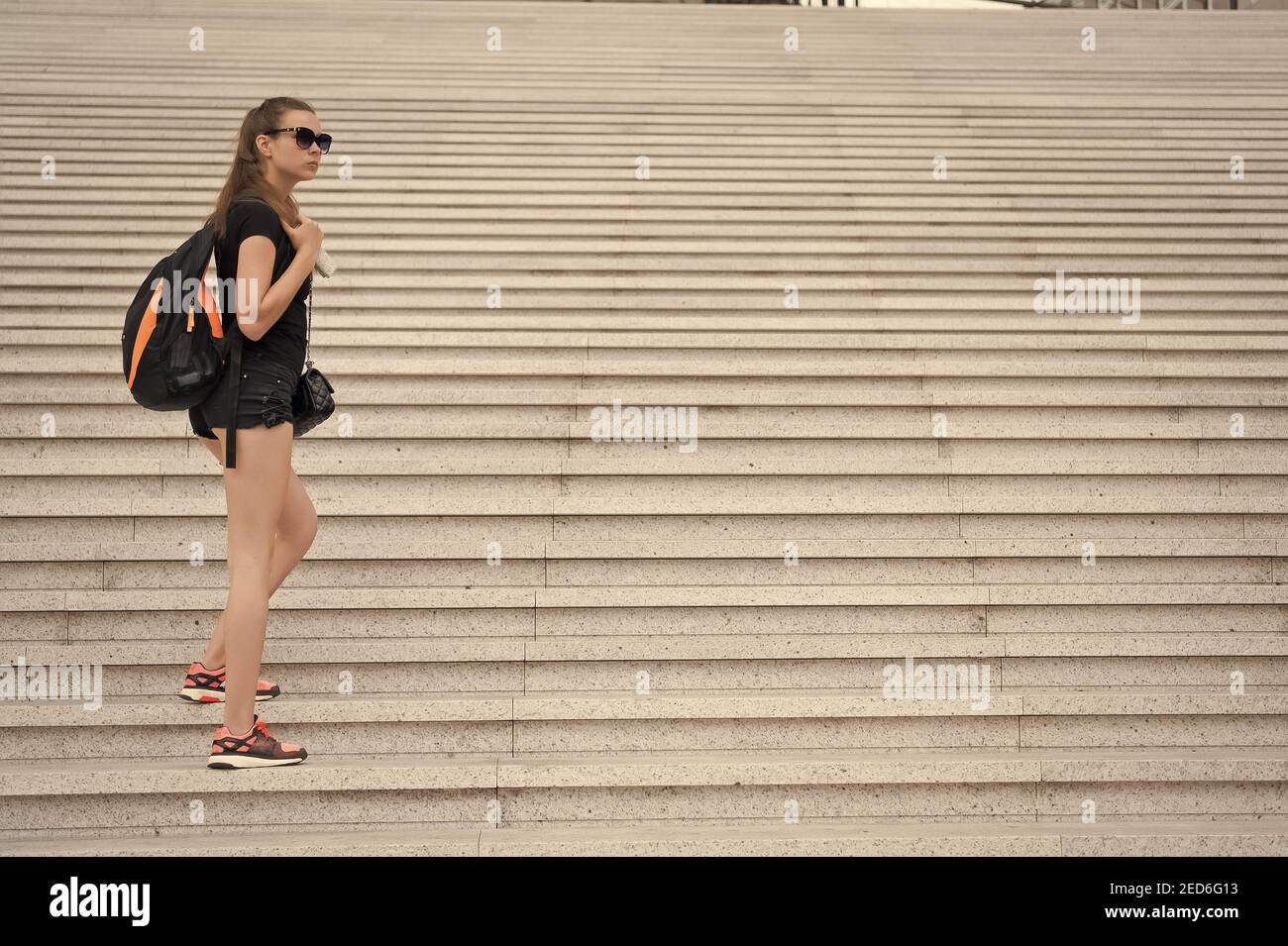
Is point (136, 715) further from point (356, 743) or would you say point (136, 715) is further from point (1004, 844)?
point (1004, 844)

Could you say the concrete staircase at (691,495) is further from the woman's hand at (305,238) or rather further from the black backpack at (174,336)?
the woman's hand at (305,238)

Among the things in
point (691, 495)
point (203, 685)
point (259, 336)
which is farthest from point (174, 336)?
point (691, 495)

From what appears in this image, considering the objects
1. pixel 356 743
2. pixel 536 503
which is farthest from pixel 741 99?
pixel 356 743

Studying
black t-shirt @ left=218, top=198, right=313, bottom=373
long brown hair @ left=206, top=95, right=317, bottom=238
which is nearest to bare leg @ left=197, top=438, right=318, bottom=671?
black t-shirt @ left=218, top=198, right=313, bottom=373

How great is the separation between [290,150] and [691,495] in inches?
84.2

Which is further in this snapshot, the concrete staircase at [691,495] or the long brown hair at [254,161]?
the concrete staircase at [691,495]

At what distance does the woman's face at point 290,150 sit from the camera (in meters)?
3.06

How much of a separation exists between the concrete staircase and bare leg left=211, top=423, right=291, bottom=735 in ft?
1.54

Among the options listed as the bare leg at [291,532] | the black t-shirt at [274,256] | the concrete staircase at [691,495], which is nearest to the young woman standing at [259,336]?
the black t-shirt at [274,256]

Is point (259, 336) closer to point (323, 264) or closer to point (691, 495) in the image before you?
point (323, 264)

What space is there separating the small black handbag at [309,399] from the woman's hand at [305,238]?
0.14 meters

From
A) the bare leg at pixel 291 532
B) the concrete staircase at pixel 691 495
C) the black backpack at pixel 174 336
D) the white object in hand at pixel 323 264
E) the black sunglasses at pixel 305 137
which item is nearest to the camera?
the black backpack at pixel 174 336

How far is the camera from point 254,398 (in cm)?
302

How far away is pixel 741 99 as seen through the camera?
343 inches
